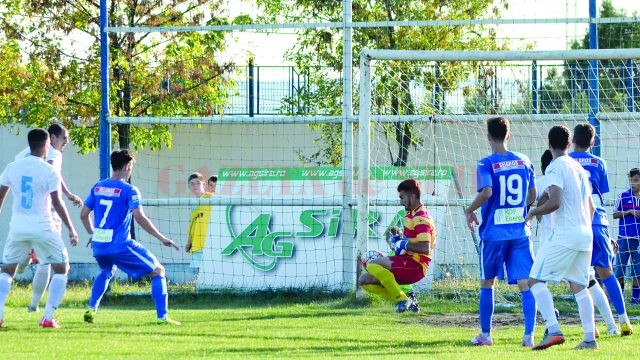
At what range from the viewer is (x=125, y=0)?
78.8 feet

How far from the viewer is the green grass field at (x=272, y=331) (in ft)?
33.2

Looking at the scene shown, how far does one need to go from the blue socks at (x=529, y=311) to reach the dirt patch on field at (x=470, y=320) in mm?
2005

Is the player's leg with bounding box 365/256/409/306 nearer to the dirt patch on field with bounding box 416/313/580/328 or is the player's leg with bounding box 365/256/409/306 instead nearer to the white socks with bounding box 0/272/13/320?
the dirt patch on field with bounding box 416/313/580/328

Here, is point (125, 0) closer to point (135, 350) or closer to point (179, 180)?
point (179, 180)

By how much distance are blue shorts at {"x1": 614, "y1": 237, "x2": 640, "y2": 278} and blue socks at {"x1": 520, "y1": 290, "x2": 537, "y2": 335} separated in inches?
224

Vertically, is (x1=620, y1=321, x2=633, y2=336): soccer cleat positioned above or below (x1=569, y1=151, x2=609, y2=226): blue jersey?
below

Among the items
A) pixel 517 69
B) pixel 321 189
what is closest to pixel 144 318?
pixel 321 189

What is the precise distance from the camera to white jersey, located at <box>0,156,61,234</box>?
39.1 feet

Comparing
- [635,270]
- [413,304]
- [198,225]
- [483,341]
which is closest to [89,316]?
[413,304]

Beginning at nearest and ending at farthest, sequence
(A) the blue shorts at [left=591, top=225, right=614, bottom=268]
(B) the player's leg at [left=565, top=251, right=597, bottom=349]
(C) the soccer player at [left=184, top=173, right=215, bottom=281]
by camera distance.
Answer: (B) the player's leg at [left=565, top=251, right=597, bottom=349], (A) the blue shorts at [left=591, top=225, right=614, bottom=268], (C) the soccer player at [left=184, top=173, right=215, bottom=281]

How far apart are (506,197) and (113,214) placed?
4117mm

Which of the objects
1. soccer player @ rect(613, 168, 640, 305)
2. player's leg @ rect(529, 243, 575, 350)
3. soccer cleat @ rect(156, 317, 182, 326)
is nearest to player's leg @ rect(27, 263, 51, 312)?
soccer cleat @ rect(156, 317, 182, 326)

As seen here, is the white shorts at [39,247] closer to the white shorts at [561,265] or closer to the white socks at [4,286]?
the white socks at [4,286]

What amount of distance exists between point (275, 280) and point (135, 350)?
24.7 ft
